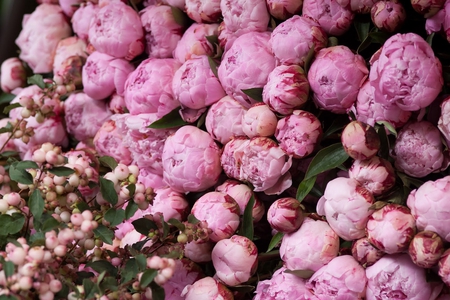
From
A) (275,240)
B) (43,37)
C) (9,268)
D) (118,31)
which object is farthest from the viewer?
(43,37)

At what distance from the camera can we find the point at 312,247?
29.2 inches

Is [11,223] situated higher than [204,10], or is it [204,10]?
[204,10]

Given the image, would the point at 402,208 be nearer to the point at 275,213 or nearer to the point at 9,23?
the point at 275,213

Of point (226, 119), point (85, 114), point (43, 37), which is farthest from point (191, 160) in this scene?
point (43, 37)

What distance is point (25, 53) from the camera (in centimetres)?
117

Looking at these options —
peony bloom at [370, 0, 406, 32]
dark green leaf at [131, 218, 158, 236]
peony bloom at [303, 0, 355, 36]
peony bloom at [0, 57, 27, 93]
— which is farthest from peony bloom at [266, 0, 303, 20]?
peony bloom at [0, 57, 27, 93]

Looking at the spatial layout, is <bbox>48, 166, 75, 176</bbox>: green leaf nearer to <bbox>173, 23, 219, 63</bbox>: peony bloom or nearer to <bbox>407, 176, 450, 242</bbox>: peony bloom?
<bbox>173, 23, 219, 63</bbox>: peony bloom

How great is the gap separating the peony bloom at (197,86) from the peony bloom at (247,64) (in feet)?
0.12

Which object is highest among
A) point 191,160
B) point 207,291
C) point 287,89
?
point 287,89

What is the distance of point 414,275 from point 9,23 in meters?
1.00

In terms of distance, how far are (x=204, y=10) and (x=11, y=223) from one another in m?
0.41

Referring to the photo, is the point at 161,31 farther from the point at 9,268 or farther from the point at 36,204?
the point at 9,268

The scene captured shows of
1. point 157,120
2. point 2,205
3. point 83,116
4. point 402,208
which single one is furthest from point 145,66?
point 402,208

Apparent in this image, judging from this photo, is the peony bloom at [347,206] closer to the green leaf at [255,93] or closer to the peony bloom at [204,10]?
the green leaf at [255,93]
